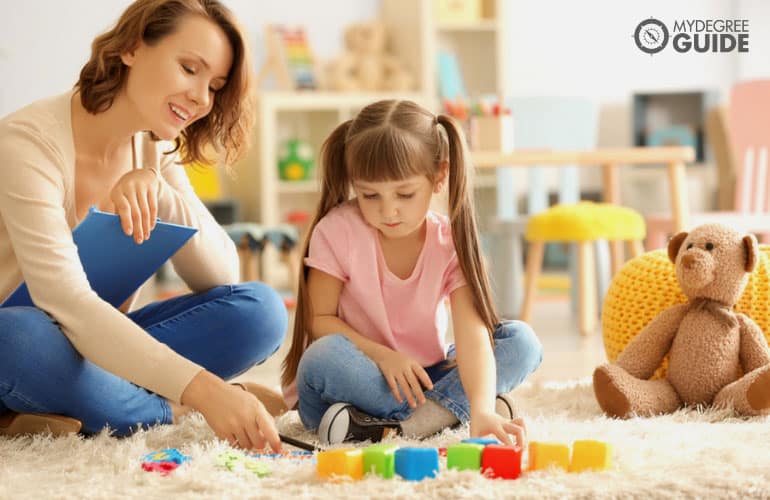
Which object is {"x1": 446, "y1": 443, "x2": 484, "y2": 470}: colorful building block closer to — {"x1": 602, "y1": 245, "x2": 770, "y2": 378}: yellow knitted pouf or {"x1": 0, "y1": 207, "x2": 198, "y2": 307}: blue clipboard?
{"x1": 0, "y1": 207, "x2": 198, "y2": 307}: blue clipboard

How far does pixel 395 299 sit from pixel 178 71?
1.35ft

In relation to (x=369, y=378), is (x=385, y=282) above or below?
above

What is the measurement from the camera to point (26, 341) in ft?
4.06

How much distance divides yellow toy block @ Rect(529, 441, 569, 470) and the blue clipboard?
54cm

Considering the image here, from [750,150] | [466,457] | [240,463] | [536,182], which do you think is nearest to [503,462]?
[466,457]

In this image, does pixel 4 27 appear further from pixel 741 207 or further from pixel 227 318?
pixel 227 318

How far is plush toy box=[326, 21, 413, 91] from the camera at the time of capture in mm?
4527

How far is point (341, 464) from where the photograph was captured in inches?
40.2

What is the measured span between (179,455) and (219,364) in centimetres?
38

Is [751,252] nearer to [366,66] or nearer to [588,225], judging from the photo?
[588,225]

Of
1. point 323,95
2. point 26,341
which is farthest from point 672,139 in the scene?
point 26,341

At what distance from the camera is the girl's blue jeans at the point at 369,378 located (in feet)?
4.24

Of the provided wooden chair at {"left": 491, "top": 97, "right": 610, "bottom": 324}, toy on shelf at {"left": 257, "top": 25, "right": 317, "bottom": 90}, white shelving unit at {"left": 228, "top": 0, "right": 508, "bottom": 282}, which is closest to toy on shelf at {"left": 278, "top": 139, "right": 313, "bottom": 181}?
white shelving unit at {"left": 228, "top": 0, "right": 508, "bottom": 282}

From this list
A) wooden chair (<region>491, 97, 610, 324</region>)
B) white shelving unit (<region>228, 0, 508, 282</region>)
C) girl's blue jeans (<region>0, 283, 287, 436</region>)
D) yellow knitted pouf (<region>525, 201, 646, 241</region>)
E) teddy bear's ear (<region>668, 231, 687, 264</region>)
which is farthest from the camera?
white shelving unit (<region>228, 0, 508, 282</region>)
